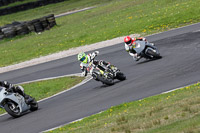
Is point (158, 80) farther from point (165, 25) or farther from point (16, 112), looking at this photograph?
point (165, 25)

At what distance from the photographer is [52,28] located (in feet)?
137

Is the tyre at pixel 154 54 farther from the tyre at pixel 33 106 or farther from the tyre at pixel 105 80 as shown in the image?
the tyre at pixel 33 106

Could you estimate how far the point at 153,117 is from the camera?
30.5 feet

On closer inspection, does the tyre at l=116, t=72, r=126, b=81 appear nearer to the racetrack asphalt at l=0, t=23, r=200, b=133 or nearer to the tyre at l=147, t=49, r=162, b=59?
the racetrack asphalt at l=0, t=23, r=200, b=133

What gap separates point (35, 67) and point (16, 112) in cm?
1167

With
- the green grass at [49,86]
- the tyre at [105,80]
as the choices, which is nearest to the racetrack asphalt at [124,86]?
the tyre at [105,80]

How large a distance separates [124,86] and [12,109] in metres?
3.86

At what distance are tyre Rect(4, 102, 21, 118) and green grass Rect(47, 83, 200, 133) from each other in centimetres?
386

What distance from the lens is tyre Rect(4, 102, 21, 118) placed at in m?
14.6

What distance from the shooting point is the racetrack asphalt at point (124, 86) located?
13188 millimetres

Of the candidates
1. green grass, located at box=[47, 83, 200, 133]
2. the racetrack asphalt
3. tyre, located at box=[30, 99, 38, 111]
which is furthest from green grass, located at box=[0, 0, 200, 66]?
green grass, located at box=[47, 83, 200, 133]

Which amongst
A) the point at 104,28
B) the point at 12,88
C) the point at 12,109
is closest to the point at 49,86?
the point at 12,88

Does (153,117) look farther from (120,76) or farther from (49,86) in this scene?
(49,86)

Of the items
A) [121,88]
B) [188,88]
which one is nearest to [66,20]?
[121,88]
